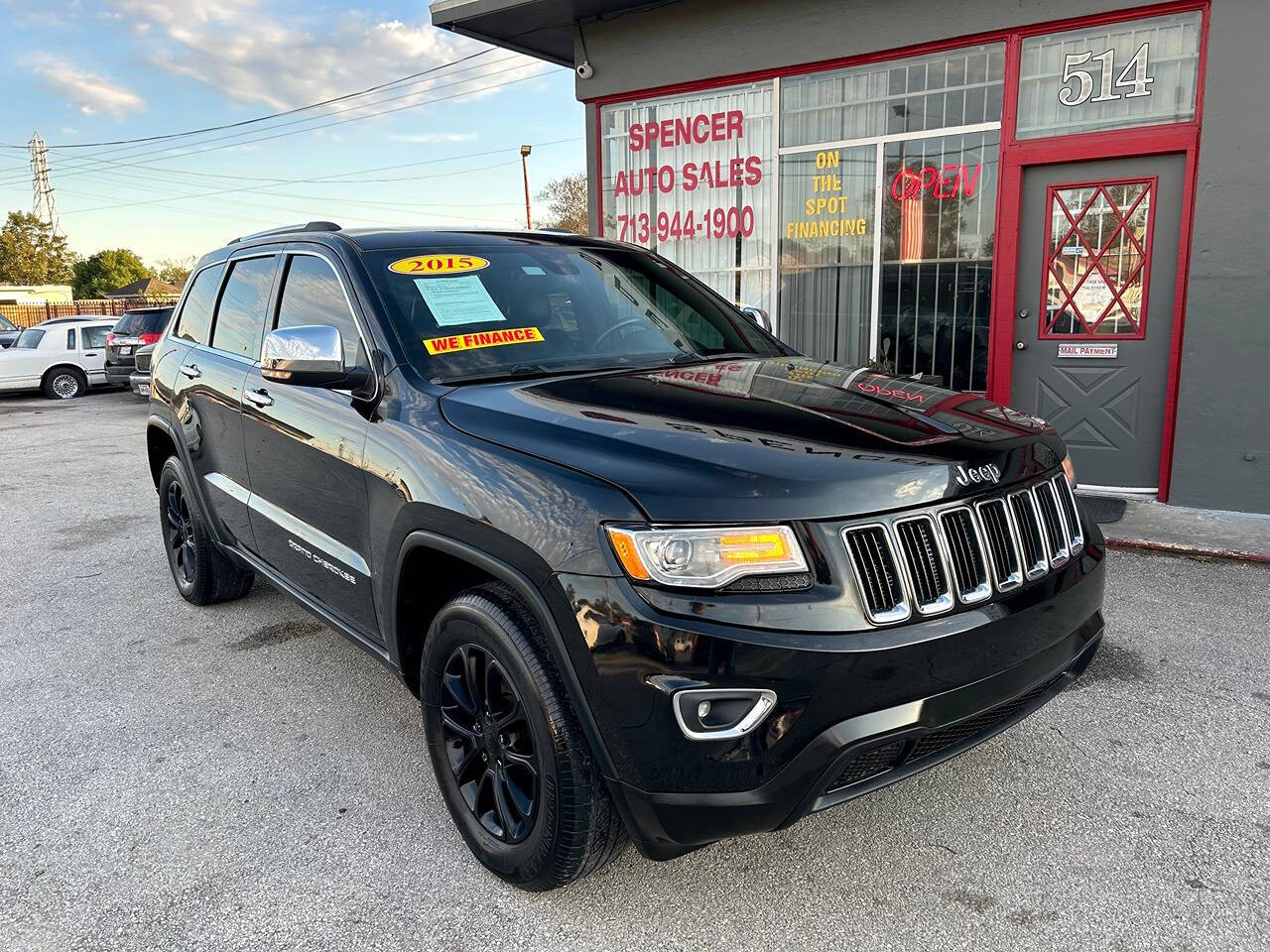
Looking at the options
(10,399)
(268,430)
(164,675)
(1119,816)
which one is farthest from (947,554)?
(10,399)

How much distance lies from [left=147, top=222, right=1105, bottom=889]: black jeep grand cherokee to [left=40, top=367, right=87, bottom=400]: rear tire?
17.7 metres

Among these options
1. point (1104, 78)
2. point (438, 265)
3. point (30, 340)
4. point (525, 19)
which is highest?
point (525, 19)

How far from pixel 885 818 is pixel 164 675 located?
10.2 ft

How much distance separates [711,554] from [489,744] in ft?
3.06

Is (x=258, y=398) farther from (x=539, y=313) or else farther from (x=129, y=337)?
(x=129, y=337)

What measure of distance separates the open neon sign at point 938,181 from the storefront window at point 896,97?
0.33 meters

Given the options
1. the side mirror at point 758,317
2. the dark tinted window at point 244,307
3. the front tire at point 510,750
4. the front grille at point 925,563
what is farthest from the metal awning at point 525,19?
the front grille at point 925,563

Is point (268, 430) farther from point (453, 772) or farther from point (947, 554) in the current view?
point (947, 554)

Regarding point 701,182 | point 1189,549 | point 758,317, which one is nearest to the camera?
point 758,317

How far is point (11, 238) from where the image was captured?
176ft

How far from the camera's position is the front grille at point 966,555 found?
220cm

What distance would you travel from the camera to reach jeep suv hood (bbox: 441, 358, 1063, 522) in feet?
6.82

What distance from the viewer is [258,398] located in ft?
12.2

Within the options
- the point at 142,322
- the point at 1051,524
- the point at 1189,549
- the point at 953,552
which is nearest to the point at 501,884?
the point at 953,552
